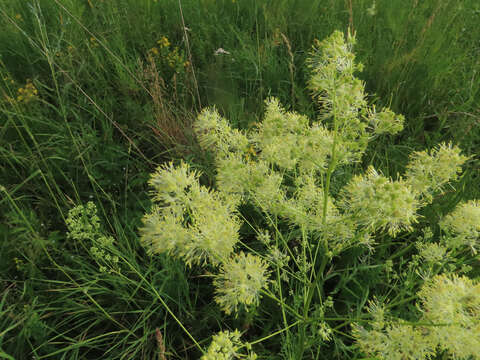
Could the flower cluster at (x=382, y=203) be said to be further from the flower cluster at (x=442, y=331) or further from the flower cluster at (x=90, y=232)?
the flower cluster at (x=90, y=232)

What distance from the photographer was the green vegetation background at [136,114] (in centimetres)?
184

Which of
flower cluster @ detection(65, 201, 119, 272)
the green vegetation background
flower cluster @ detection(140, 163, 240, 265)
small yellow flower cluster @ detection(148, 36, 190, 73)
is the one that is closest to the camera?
flower cluster @ detection(140, 163, 240, 265)

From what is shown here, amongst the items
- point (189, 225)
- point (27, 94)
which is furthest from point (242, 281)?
point (27, 94)

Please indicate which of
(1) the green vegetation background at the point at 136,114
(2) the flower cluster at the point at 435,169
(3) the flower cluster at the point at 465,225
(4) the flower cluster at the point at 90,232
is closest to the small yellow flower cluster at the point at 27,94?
(1) the green vegetation background at the point at 136,114

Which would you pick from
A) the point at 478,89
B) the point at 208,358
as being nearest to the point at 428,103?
the point at 478,89

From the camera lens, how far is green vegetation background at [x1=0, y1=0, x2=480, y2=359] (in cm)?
184

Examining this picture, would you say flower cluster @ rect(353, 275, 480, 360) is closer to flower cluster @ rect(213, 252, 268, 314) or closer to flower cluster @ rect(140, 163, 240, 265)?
flower cluster @ rect(213, 252, 268, 314)

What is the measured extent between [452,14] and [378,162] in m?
2.11

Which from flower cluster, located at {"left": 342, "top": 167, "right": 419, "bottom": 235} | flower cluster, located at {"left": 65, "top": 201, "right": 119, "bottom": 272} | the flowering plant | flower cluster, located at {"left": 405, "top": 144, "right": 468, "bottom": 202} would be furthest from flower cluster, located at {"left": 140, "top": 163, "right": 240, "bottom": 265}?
flower cluster, located at {"left": 405, "top": 144, "right": 468, "bottom": 202}

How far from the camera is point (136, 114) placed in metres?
2.67

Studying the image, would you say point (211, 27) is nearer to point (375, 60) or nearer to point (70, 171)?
point (375, 60)

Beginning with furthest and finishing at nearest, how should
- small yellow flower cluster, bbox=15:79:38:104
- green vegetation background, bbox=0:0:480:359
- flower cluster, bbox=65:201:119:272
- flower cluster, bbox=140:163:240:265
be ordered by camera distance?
1. small yellow flower cluster, bbox=15:79:38:104
2. green vegetation background, bbox=0:0:480:359
3. flower cluster, bbox=65:201:119:272
4. flower cluster, bbox=140:163:240:265

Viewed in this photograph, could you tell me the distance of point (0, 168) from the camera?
240 cm

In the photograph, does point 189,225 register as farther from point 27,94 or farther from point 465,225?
point 27,94
